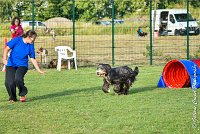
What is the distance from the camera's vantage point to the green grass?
29.9 ft

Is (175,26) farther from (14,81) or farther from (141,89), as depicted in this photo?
(14,81)

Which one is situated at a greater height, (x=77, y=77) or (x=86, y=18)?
(x=86, y=18)

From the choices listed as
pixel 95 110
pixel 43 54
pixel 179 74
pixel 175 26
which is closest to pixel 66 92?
pixel 95 110

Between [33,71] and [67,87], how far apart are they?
530 cm

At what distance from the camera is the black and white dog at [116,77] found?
13.0 m

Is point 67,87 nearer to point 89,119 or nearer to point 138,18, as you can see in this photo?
point 89,119

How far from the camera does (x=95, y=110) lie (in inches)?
431

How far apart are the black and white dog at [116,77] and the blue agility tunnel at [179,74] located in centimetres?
163

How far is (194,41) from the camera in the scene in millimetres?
26609

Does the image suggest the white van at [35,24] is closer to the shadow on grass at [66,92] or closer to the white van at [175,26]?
the white van at [175,26]

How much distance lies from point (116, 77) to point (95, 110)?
2.39 m

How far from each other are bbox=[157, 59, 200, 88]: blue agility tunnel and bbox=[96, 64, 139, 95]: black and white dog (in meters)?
1.63

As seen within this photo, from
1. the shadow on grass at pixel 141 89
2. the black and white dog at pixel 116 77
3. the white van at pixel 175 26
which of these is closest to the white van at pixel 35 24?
the white van at pixel 175 26

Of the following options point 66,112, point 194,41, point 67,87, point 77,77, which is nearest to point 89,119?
point 66,112
